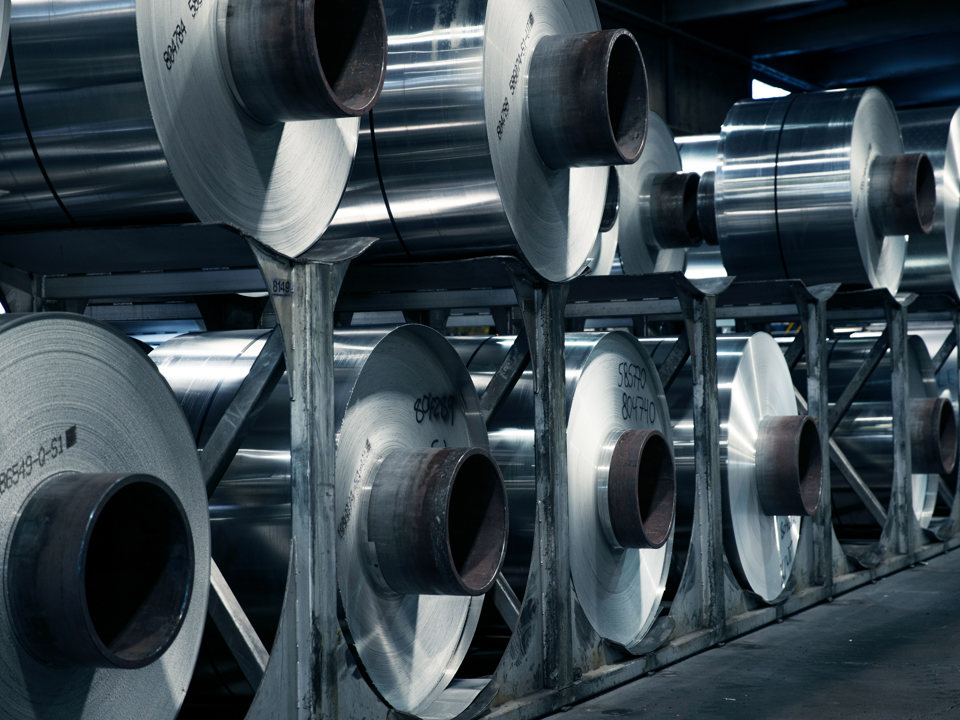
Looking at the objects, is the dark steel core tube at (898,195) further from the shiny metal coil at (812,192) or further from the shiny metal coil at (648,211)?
the shiny metal coil at (648,211)

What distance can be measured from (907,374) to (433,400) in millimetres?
4459

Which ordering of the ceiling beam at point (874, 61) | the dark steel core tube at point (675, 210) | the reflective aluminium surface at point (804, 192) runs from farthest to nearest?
the ceiling beam at point (874, 61), the dark steel core tube at point (675, 210), the reflective aluminium surface at point (804, 192)

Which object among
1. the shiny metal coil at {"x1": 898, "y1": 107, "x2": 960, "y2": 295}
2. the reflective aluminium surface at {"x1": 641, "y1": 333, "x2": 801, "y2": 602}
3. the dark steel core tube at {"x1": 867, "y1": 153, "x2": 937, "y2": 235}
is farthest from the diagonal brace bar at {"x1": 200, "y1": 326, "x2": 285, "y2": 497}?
the shiny metal coil at {"x1": 898, "y1": 107, "x2": 960, "y2": 295}

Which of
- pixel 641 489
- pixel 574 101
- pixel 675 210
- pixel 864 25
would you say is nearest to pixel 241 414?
pixel 574 101

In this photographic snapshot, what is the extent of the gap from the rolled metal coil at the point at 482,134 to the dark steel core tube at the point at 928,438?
13.5 feet

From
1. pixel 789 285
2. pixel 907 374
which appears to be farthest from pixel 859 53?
pixel 789 285

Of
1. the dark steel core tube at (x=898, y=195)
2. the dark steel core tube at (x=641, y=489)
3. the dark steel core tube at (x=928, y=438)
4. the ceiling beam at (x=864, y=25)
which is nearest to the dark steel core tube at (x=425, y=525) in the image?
the dark steel core tube at (x=641, y=489)

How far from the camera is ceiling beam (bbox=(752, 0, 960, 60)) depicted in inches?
440

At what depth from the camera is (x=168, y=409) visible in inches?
104

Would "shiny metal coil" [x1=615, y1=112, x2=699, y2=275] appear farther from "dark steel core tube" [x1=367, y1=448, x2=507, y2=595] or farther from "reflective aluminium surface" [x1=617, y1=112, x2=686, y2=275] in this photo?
"dark steel core tube" [x1=367, y1=448, x2=507, y2=595]

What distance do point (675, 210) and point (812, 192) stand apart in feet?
2.36

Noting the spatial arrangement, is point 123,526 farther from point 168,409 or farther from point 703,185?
point 703,185

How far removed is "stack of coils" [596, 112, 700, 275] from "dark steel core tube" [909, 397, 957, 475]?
194 cm

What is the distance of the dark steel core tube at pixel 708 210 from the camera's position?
6.63m
